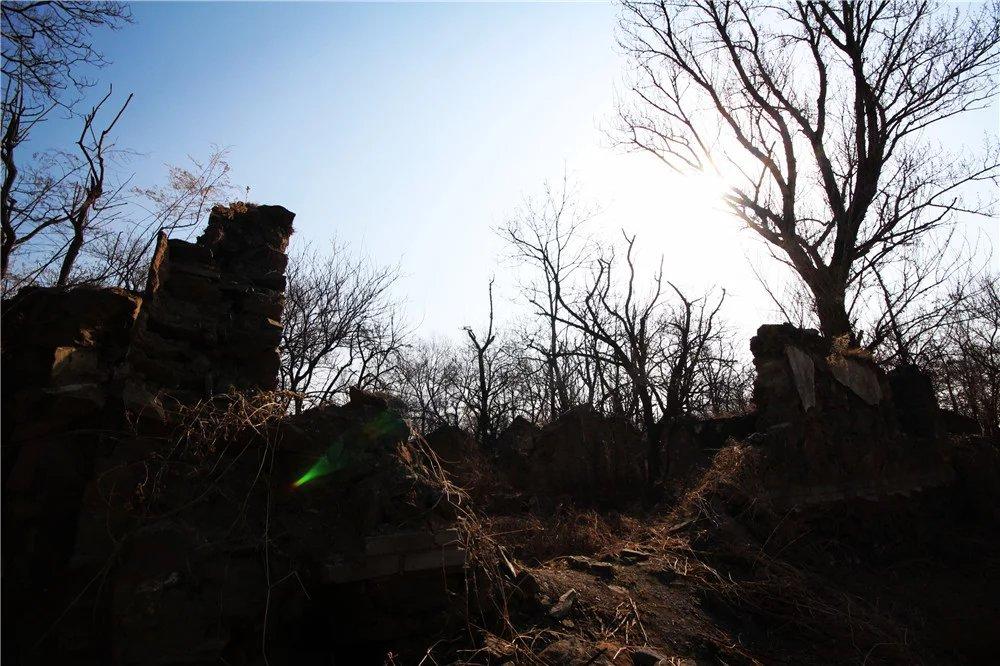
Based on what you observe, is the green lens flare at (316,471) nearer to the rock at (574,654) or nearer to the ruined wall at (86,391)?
the ruined wall at (86,391)

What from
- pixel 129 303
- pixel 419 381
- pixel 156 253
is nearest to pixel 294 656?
pixel 129 303

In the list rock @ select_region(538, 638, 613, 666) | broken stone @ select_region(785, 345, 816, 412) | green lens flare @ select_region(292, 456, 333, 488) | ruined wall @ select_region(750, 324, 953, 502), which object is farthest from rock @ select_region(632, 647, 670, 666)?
broken stone @ select_region(785, 345, 816, 412)

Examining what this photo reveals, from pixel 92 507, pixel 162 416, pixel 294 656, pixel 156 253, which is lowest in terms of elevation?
pixel 294 656

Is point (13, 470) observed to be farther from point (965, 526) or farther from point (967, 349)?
point (967, 349)

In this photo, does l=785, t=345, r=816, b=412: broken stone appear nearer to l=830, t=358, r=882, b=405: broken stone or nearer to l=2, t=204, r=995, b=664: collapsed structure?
l=830, t=358, r=882, b=405: broken stone

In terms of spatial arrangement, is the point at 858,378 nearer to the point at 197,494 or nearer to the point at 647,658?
the point at 647,658

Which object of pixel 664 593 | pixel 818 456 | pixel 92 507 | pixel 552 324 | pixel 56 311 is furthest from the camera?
pixel 552 324

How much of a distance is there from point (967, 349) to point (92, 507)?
49.9 feet

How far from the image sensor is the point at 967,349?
1288 centimetres

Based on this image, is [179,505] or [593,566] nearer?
[179,505]

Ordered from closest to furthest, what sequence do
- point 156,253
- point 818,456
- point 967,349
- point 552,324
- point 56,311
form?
1. point 56,311
2. point 156,253
3. point 818,456
4. point 967,349
5. point 552,324

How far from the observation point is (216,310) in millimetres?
5027

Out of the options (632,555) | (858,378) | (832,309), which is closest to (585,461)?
(858,378)

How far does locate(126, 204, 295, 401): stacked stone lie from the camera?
4.52 m
